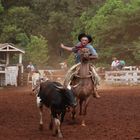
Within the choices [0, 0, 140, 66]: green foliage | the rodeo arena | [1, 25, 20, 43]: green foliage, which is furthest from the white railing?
[1, 25, 20, 43]: green foliage

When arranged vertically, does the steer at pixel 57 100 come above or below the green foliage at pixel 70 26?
below

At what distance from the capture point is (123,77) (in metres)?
38.8

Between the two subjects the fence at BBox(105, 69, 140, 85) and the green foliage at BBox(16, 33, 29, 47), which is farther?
the green foliage at BBox(16, 33, 29, 47)

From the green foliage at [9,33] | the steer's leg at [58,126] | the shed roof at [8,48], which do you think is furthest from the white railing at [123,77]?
the green foliage at [9,33]

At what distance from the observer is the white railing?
127ft

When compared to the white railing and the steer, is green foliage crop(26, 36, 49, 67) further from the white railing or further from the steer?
the steer

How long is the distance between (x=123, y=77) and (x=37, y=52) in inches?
1190

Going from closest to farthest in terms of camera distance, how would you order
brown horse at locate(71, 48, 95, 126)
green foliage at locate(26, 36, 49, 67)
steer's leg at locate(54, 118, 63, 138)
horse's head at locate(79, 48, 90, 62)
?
steer's leg at locate(54, 118, 63, 138) < horse's head at locate(79, 48, 90, 62) < brown horse at locate(71, 48, 95, 126) < green foliage at locate(26, 36, 49, 67)

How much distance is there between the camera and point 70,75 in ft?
47.6

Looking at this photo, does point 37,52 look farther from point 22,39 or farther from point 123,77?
point 123,77

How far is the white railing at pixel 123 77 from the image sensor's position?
127 feet

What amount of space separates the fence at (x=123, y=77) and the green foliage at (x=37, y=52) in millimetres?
27971

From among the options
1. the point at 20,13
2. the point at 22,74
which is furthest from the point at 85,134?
the point at 20,13

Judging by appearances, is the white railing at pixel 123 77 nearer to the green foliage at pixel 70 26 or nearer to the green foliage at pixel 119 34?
the green foliage at pixel 70 26
